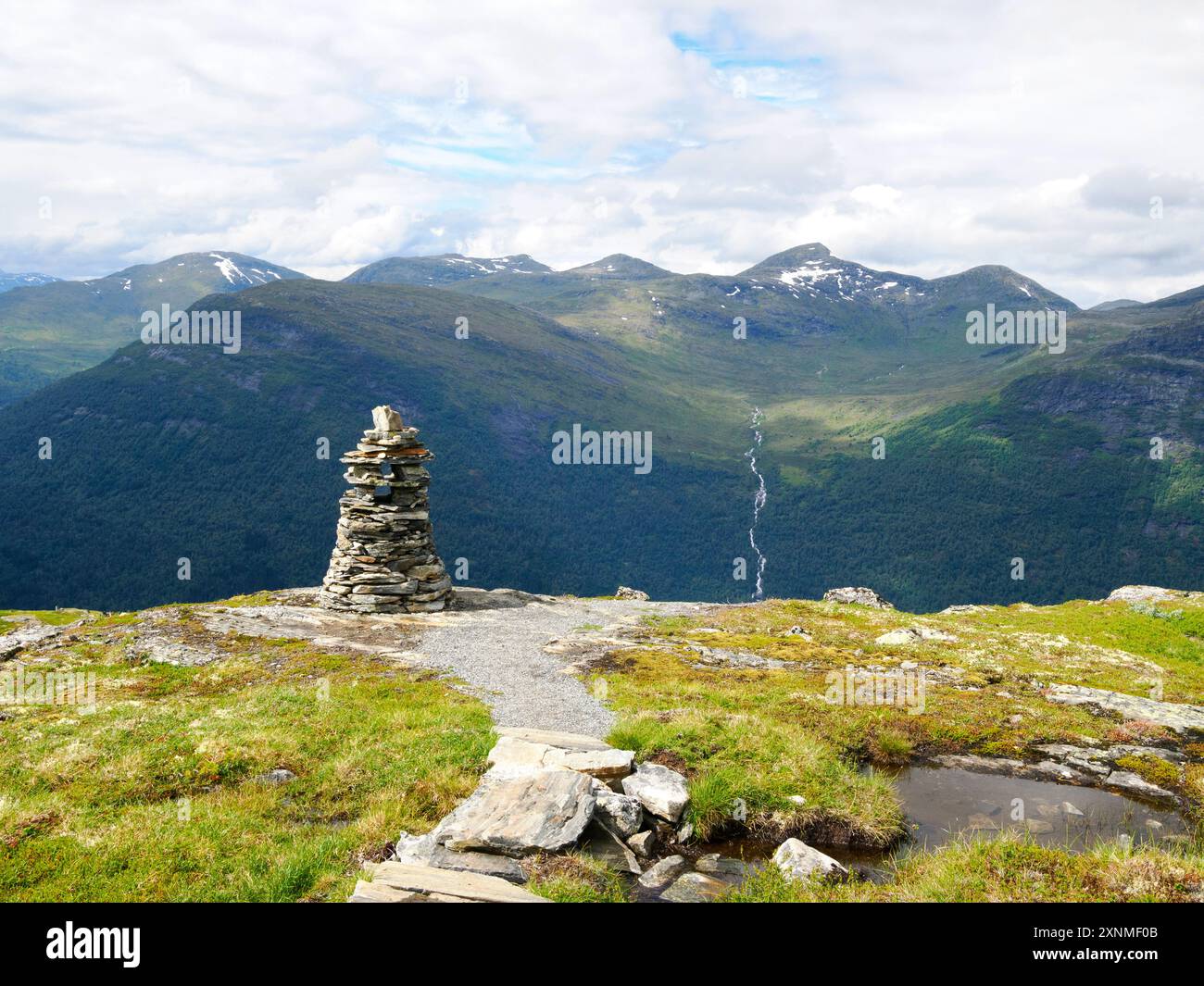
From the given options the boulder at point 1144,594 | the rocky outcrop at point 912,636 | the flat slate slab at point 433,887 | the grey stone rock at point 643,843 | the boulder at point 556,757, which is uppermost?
the flat slate slab at point 433,887

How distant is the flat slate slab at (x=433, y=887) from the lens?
11.1m

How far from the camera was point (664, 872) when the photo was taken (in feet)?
46.7

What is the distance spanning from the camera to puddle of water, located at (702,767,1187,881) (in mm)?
15914

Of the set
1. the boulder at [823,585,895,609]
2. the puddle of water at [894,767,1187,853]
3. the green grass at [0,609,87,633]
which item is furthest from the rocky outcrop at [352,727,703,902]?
the boulder at [823,585,895,609]

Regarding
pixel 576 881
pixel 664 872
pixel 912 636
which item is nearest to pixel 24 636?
pixel 576 881

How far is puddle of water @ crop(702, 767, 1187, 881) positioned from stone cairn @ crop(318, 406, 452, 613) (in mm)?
30540

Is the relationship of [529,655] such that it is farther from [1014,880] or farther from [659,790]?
[1014,880]

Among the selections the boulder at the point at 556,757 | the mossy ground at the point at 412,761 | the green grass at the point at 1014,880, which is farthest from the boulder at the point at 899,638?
the green grass at the point at 1014,880

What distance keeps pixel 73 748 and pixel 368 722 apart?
7.24m

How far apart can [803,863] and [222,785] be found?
13.4 m

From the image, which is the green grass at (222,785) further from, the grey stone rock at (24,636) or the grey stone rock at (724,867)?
the grey stone rock at (24,636)

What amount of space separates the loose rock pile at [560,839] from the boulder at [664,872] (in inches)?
0.8
